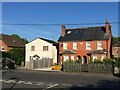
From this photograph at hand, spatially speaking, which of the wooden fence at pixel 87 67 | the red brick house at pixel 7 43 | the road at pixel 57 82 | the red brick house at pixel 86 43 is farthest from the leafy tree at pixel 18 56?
the road at pixel 57 82

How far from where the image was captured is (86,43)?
2051 inches

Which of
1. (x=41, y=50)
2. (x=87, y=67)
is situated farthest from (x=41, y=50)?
(x=87, y=67)

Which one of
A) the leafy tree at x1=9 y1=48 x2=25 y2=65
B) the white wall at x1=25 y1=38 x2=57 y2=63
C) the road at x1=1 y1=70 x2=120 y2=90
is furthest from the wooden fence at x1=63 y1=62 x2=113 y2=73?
the leafy tree at x1=9 y1=48 x2=25 y2=65

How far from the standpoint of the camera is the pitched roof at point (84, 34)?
52.0 meters

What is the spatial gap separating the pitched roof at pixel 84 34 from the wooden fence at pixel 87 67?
12.8 meters

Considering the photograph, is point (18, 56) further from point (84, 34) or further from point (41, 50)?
point (84, 34)

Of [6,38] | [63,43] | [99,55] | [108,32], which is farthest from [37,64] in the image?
[6,38]

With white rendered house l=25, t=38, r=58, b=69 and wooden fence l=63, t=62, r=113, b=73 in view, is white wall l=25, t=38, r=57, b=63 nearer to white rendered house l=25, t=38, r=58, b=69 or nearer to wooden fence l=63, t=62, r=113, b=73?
white rendered house l=25, t=38, r=58, b=69

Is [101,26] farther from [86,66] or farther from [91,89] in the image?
[91,89]

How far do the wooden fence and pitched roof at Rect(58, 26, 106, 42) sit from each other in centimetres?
1281

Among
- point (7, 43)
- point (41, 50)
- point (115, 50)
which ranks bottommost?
point (115, 50)

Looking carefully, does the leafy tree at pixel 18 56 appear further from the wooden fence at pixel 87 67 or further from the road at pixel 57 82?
the road at pixel 57 82

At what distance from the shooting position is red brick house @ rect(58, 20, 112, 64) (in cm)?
5012

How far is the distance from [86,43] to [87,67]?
1335 centimetres
